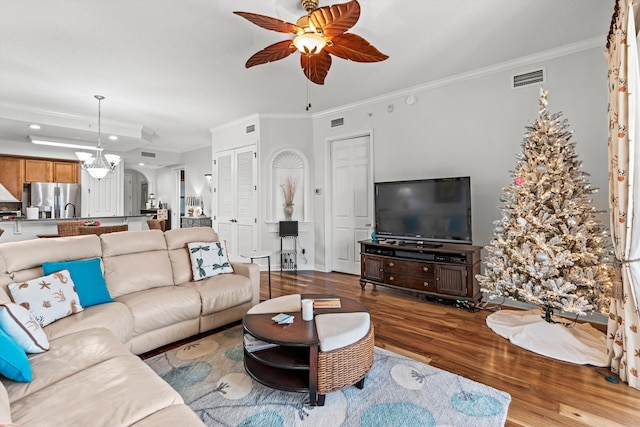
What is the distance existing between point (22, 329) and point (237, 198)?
454 cm

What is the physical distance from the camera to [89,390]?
4.33 feet

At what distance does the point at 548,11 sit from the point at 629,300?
2.40 metres

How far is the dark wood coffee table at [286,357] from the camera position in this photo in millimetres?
1792

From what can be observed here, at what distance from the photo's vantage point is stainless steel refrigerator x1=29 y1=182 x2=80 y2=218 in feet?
21.9

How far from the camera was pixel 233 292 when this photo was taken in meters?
2.97

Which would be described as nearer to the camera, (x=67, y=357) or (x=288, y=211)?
(x=67, y=357)

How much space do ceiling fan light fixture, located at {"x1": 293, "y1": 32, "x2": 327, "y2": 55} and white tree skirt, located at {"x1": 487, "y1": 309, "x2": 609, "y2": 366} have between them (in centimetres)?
292

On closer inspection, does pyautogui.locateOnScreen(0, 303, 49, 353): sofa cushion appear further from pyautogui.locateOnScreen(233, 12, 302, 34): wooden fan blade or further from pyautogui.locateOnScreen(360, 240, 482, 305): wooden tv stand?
pyautogui.locateOnScreen(360, 240, 482, 305): wooden tv stand

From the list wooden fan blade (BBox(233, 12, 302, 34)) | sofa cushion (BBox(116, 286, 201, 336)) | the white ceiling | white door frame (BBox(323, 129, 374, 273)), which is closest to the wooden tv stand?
white door frame (BBox(323, 129, 374, 273))

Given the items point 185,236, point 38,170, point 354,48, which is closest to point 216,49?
point 354,48

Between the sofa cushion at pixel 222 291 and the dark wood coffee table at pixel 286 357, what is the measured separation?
792mm

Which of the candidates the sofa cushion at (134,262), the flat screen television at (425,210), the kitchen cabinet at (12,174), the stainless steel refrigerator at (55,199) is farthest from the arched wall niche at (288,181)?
the kitchen cabinet at (12,174)

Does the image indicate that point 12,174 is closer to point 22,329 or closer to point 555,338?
point 22,329

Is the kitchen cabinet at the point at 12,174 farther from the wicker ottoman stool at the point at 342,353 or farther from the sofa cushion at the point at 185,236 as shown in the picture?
the wicker ottoman stool at the point at 342,353
